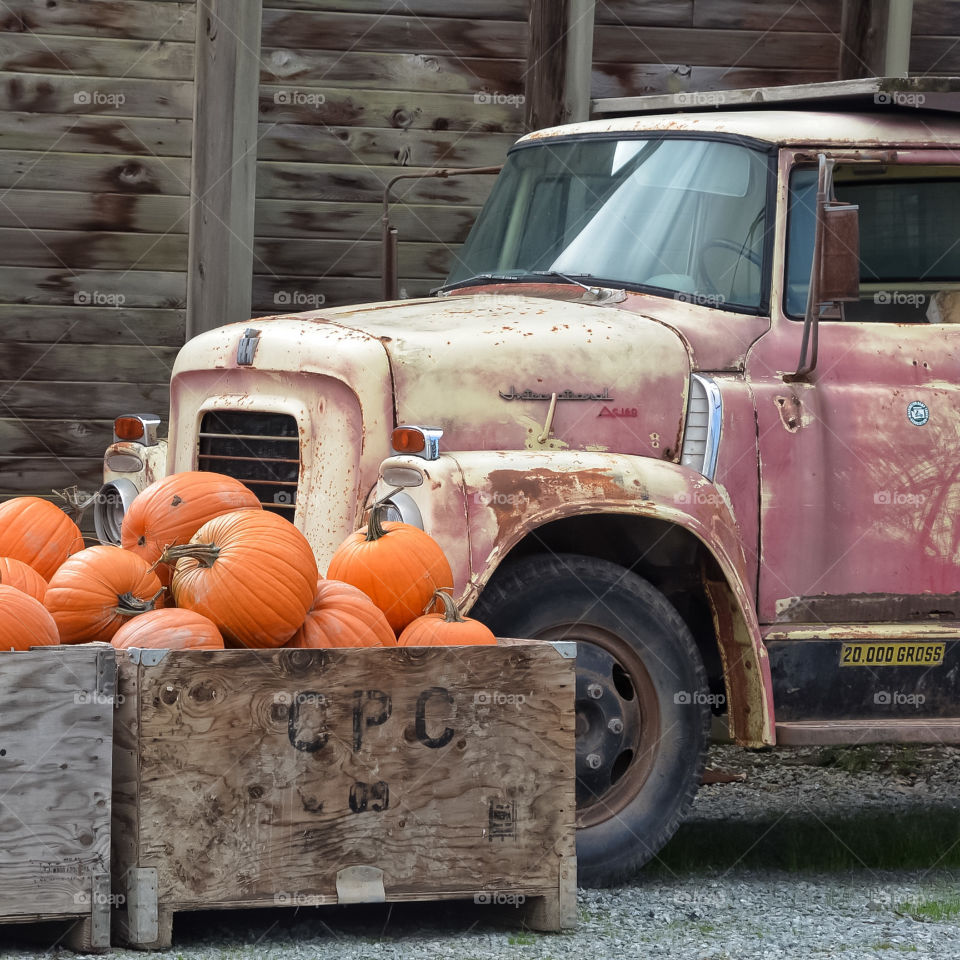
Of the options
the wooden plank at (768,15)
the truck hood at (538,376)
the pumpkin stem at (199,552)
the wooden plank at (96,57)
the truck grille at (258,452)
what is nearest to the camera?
the pumpkin stem at (199,552)

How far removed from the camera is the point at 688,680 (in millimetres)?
5250

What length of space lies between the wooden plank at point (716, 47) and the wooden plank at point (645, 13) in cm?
4

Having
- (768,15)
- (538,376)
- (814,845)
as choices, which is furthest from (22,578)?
(768,15)

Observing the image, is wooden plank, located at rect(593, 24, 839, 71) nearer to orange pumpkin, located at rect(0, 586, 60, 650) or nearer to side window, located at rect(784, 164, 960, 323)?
side window, located at rect(784, 164, 960, 323)

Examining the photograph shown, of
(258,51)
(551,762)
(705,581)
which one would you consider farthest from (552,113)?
(551,762)

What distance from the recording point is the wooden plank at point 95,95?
880 cm

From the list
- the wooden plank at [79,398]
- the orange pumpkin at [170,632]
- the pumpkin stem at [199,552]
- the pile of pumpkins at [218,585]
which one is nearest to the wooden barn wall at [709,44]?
the wooden plank at [79,398]

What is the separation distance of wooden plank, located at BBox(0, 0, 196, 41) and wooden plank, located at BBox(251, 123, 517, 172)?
68 cm

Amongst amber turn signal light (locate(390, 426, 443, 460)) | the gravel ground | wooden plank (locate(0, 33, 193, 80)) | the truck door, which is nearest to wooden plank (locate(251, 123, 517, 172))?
wooden plank (locate(0, 33, 193, 80))

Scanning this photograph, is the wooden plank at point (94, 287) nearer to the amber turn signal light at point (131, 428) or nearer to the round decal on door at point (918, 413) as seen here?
the amber turn signal light at point (131, 428)

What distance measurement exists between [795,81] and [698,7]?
659 millimetres

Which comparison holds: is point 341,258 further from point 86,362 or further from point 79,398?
point 79,398

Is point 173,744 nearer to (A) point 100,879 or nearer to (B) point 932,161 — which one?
(A) point 100,879

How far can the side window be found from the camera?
614 cm
